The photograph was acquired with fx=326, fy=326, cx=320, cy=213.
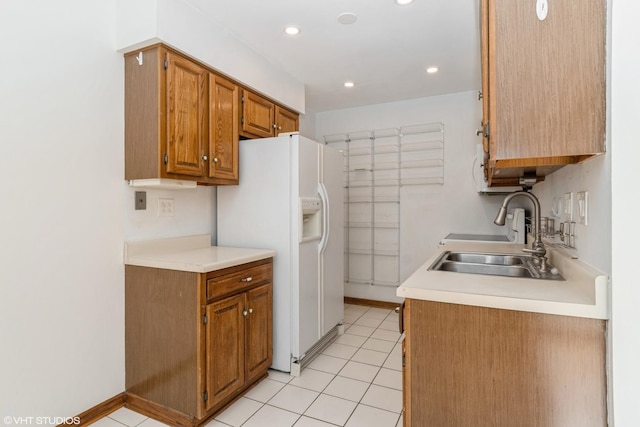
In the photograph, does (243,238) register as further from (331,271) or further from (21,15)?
(21,15)

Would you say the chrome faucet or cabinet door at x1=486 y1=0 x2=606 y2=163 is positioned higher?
cabinet door at x1=486 y1=0 x2=606 y2=163

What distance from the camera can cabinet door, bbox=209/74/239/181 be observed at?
7.36 ft

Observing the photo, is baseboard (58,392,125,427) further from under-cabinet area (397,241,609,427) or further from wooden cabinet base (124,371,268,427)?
under-cabinet area (397,241,609,427)

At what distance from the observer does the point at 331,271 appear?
290 cm

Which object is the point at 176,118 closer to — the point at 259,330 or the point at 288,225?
the point at 288,225

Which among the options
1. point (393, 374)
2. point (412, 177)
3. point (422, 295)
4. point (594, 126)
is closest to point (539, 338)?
point (422, 295)

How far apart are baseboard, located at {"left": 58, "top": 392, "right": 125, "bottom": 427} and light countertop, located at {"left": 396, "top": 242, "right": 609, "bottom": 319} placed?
1.87 meters

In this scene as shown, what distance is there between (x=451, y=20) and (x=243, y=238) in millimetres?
2118

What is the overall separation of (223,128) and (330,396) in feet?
6.44

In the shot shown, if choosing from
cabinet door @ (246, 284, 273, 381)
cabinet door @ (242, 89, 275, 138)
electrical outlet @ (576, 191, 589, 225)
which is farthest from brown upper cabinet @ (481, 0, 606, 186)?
cabinet door @ (242, 89, 275, 138)

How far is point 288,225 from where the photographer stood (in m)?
2.38

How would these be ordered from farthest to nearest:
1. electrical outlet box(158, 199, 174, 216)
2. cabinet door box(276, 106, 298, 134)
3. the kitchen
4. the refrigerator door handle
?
cabinet door box(276, 106, 298, 134) → the refrigerator door handle → electrical outlet box(158, 199, 174, 216) → the kitchen

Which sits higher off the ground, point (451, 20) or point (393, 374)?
point (451, 20)

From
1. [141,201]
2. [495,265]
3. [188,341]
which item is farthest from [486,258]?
[141,201]
